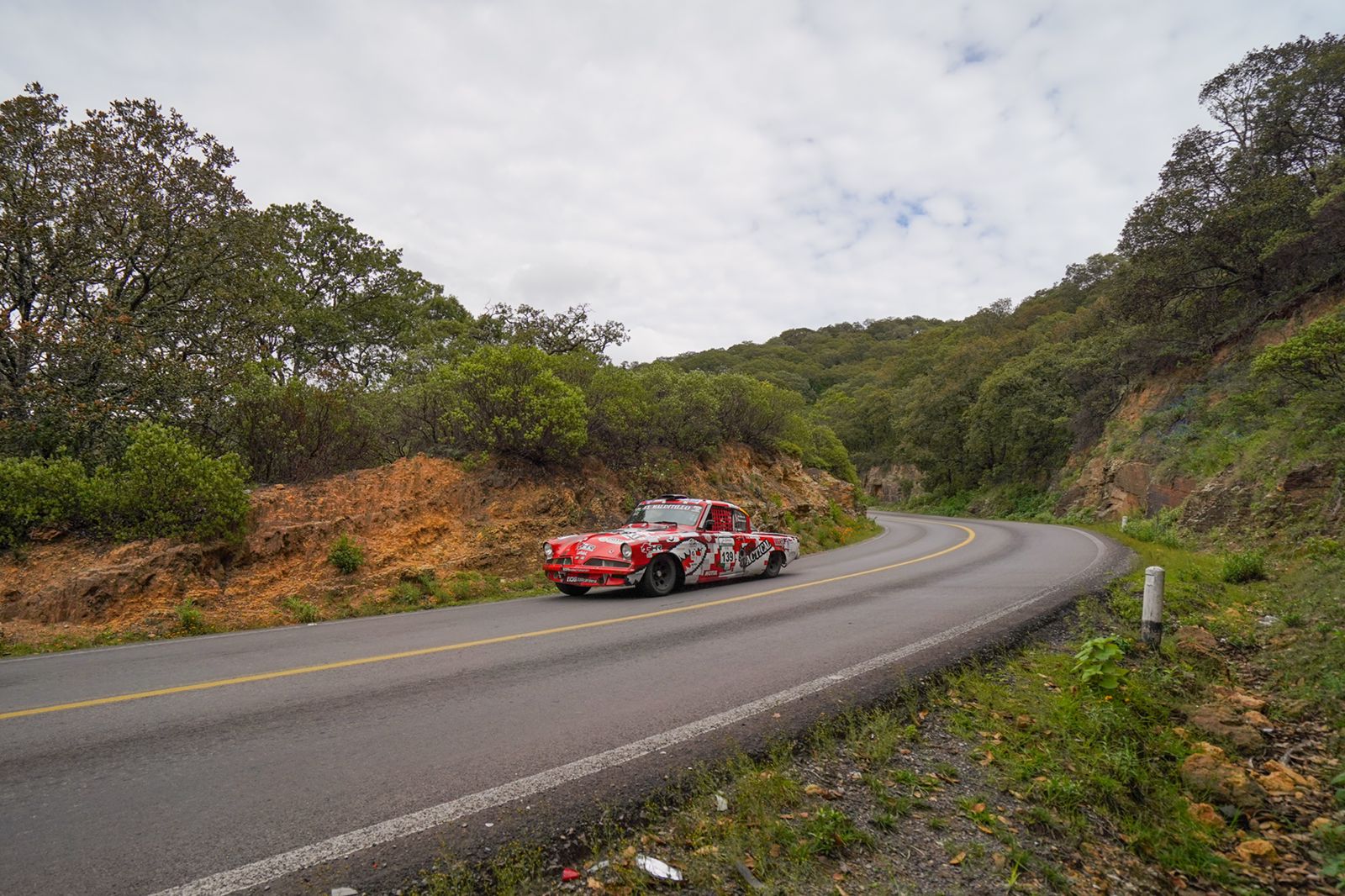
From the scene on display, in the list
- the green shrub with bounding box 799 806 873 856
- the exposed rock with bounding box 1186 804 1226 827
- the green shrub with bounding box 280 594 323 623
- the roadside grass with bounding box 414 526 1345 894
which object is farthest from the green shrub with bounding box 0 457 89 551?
the exposed rock with bounding box 1186 804 1226 827

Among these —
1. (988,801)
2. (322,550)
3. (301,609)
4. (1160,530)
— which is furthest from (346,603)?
(1160,530)

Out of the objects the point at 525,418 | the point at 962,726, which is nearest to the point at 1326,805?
the point at 962,726

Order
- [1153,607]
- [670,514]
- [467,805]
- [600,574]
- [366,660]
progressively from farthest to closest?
[670,514] → [600,574] → [1153,607] → [366,660] → [467,805]

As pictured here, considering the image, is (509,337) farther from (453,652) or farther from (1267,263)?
(1267,263)

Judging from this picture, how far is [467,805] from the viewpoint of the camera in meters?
3.32

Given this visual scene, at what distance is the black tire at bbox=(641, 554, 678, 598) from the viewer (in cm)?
1034

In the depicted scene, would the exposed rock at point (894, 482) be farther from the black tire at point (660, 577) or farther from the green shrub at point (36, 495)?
the green shrub at point (36, 495)

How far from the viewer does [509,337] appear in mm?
21250

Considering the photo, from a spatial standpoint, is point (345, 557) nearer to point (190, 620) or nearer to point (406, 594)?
point (406, 594)

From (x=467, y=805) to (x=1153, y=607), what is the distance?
660cm

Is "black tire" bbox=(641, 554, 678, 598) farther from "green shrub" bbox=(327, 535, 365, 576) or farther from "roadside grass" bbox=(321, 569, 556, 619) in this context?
"green shrub" bbox=(327, 535, 365, 576)

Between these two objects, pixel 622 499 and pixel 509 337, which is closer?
pixel 622 499

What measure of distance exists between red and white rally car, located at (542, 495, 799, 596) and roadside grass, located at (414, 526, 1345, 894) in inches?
208

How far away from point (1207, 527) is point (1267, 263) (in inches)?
613
